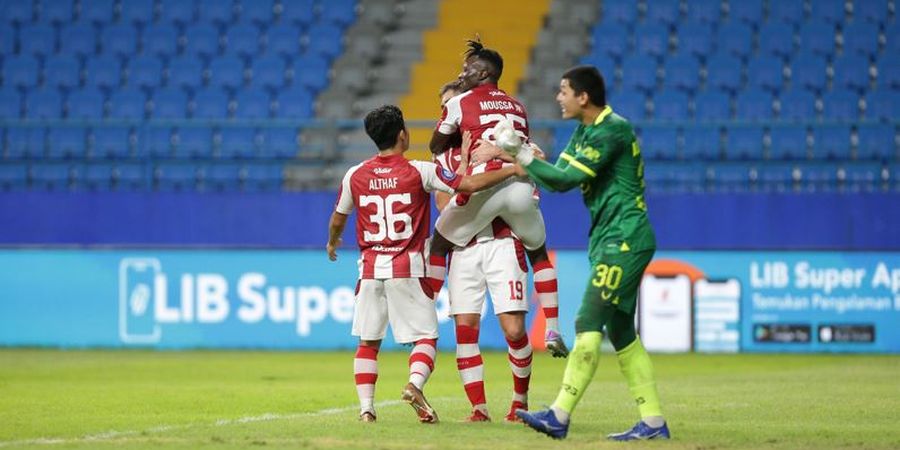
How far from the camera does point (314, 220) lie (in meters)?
19.5

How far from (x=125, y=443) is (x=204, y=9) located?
60.3ft

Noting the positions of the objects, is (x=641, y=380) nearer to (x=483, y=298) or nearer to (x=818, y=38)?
(x=483, y=298)

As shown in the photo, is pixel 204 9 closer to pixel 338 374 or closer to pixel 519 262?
pixel 338 374

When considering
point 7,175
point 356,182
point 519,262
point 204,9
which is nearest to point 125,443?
point 356,182

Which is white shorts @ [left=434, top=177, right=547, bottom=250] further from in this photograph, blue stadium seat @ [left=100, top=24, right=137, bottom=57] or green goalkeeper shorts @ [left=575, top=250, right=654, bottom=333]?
blue stadium seat @ [left=100, top=24, right=137, bottom=57]

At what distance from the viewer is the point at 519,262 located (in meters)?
9.43

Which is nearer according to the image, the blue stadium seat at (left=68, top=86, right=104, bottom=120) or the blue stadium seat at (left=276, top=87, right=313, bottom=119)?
the blue stadium seat at (left=276, top=87, right=313, bottom=119)

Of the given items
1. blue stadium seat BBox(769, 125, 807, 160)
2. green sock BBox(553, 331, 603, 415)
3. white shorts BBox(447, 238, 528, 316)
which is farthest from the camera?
blue stadium seat BBox(769, 125, 807, 160)

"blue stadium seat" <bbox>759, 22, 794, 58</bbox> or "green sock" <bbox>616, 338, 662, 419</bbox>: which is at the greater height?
"blue stadium seat" <bbox>759, 22, 794, 58</bbox>

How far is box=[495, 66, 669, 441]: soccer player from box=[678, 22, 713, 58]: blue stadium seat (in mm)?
15363

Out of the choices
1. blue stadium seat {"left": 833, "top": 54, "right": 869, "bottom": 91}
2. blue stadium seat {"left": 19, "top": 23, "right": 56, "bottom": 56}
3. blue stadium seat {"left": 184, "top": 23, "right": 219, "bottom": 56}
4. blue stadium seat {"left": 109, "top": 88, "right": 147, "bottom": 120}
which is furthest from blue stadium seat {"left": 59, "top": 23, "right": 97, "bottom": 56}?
blue stadium seat {"left": 833, "top": 54, "right": 869, "bottom": 91}

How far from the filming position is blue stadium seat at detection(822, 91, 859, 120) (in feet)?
70.6

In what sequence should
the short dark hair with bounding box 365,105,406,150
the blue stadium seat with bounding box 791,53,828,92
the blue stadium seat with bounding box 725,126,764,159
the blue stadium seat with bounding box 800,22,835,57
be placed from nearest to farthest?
1. the short dark hair with bounding box 365,105,406,150
2. the blue stadium seat with bounding box 725,126,764,159
3. the blue stadium seat with bounding box 791,53,828,92
4. the blue stadium seat with bounding box 800,22,835,57

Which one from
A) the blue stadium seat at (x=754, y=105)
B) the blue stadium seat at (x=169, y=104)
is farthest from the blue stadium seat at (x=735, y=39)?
the blue stadium seat at (x=169, y=104)
